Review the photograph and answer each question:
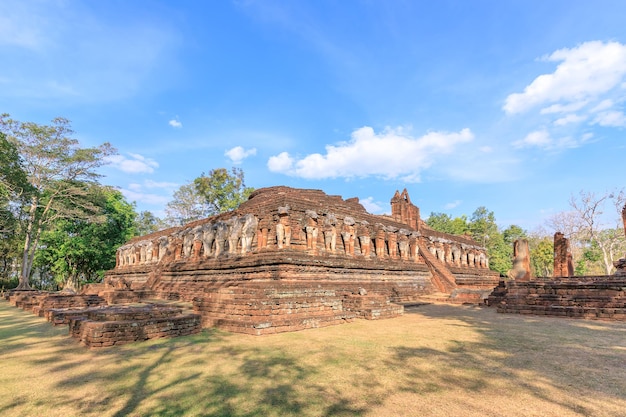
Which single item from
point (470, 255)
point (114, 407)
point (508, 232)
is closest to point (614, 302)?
point (114, 407)

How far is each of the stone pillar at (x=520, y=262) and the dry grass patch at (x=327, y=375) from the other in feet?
26.2

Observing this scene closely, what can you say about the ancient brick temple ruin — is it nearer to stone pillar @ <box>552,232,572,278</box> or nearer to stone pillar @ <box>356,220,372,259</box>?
stone pillar @ <box>356,220,372,259</box>

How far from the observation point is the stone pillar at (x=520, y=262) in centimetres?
1566

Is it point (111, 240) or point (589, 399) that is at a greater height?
point (111, 240)

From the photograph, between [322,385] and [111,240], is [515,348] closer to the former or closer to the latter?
[322,385]

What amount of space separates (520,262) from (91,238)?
35.2 meters

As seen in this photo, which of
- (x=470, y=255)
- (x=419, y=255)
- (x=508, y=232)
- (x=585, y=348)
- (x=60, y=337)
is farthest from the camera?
(x=508, y=232)

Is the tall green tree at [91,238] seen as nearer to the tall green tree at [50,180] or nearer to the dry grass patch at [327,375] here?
the tall green tree at [50,180]

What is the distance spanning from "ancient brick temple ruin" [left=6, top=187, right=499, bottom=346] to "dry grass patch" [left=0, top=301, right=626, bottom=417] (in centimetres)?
130

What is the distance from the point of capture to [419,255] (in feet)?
78.4

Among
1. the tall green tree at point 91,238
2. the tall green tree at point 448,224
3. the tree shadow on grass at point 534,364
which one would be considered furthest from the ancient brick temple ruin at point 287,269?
the tall green tree at point 448,224

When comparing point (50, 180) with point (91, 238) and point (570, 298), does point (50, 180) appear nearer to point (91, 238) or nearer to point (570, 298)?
point (91, 238)

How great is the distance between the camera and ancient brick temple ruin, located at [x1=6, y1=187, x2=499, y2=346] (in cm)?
928

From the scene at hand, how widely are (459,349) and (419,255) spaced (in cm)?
1816
